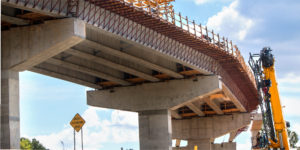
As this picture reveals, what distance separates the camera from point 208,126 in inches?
2308

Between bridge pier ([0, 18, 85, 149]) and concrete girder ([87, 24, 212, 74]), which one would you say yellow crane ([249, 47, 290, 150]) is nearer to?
concrete girder ([87, 24, 212, 74])

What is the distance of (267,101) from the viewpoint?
1130 inches

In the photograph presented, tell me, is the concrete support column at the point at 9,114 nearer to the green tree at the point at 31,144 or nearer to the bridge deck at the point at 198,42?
the bridge deck at the point at 198,42

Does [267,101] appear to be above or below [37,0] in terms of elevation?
below

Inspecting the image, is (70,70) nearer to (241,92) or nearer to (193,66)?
(193,66)

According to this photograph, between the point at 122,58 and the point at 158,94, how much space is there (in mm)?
6629

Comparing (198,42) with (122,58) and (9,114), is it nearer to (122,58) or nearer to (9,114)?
(122,58)

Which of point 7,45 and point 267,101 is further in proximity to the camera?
point 267,101

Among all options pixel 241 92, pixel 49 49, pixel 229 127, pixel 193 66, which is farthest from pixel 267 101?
pixel 229 127

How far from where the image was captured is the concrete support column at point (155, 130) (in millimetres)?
38125

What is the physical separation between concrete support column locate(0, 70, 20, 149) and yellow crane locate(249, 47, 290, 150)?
52.0 ft

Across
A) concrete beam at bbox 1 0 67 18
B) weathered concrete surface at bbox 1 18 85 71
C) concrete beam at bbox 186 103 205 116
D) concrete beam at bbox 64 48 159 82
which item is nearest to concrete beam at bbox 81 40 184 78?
concrete beam at bbox 64 48 159 82

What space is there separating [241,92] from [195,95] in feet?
51.2

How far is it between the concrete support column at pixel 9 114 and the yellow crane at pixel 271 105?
15.8m
